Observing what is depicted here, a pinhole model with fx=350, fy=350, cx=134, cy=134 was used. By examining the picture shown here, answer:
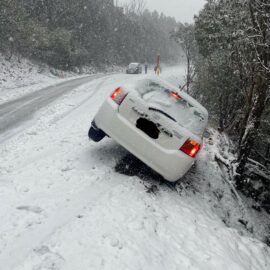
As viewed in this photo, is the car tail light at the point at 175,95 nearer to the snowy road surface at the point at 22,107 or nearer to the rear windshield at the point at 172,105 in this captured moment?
the rear windshield at the point at 172,105

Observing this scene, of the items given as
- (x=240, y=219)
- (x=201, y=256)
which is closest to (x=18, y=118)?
(x=240, y=219)

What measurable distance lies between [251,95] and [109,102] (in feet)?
14.4

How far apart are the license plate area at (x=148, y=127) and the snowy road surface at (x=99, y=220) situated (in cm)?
91

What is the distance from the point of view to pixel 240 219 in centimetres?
752

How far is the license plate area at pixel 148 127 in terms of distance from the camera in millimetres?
5970

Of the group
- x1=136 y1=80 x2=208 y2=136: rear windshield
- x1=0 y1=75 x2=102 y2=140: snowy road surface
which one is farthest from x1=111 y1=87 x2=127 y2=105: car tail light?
x1=0 y1=75 x2=102 y2=140: snowy road surface

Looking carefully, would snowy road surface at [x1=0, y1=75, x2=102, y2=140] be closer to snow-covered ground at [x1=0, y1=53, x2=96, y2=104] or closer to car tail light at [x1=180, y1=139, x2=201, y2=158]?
snow-covered ground at [x1=0, y1=53, x2=96, y2=104]

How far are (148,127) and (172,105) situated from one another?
0.76 metres

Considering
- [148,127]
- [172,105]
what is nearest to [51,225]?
[148,127]

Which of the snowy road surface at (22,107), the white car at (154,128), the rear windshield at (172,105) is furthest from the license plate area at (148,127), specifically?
the snowy road surface at (22,107)

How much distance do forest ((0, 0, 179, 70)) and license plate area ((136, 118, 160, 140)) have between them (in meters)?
22.5

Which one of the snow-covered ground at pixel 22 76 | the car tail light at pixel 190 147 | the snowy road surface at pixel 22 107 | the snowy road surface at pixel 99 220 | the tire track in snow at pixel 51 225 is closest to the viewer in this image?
the tire track in snow at pixel 51 225

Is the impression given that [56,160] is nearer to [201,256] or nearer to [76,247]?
[76,247]

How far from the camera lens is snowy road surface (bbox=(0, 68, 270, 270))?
13.1ft
